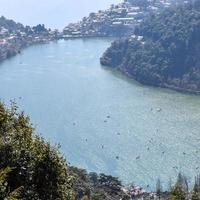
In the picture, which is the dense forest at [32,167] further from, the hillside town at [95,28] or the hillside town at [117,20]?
the hillside town at [117,20]

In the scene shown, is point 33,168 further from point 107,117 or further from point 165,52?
point 165,52

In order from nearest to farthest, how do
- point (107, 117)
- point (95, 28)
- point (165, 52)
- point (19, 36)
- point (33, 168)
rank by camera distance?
point (33, 168)
point (107, 117)
point (165, 52)
point (19, 36)
point (95, 28)

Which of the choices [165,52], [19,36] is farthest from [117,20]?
[165,52]

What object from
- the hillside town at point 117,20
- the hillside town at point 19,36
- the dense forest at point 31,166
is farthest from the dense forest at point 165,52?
the dense forest at point 31,166

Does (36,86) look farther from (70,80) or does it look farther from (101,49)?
(101,49)

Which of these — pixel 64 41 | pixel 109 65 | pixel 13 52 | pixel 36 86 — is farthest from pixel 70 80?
pixel 64 41

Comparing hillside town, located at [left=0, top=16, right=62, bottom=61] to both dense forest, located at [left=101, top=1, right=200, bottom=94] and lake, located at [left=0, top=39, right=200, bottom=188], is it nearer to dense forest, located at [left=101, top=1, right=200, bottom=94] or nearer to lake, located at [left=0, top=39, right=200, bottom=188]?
lake, located at [left=0, top=39, right=200, bottom=188]
